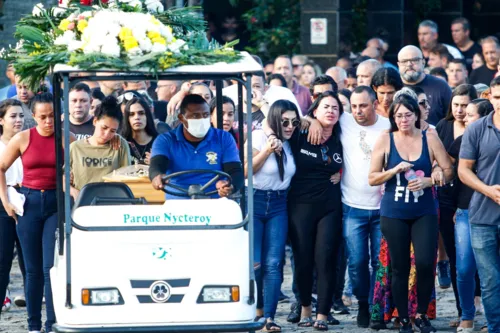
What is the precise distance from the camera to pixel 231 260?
8531 mm

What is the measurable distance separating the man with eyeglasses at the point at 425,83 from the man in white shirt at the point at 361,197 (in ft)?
5.13

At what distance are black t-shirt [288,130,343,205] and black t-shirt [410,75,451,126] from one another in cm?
184

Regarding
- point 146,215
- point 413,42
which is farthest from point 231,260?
point 413,42

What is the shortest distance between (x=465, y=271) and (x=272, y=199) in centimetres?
171

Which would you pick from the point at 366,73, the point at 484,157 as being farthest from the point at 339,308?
the point at 366,73

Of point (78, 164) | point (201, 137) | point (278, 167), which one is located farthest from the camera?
point (278, 167)

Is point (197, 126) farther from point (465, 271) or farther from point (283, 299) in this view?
point (283, 299)

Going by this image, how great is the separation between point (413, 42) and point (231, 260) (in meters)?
11.8

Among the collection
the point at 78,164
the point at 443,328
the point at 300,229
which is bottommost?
the point at 443,328

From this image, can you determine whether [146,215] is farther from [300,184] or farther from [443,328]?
[443,328]

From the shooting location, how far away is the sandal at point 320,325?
10.8 meters

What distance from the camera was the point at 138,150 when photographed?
37.0 ft

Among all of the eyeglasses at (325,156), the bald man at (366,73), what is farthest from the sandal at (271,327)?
the bald man at (366,73)

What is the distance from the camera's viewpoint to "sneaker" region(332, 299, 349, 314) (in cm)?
1162
